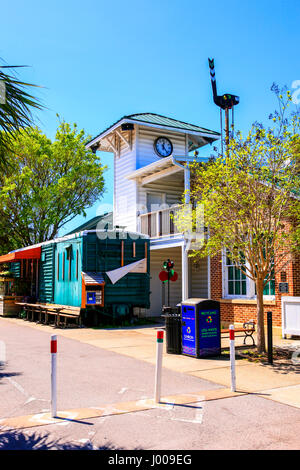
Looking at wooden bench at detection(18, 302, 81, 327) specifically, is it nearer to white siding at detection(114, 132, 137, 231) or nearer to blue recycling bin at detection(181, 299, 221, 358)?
white siding at detection(114, 132, 137, 231)

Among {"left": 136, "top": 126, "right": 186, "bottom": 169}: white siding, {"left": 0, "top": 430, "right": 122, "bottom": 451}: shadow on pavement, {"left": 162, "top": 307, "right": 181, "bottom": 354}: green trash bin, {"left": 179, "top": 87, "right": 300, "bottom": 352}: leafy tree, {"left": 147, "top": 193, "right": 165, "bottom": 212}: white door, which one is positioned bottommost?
{"left": 0, "top": 430, "right": 122, "bottom": 451}: shadow on pavement

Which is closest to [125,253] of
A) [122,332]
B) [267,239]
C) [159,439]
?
[122,332]

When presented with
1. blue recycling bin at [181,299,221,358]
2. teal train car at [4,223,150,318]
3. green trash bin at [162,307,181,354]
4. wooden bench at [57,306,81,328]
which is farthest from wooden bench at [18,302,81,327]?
blue recycling bin at [181,299,221,358]

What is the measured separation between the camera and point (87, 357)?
10039 mm

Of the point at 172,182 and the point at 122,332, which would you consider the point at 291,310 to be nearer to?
the point at 122,332

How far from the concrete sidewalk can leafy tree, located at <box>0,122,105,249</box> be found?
1417 cm

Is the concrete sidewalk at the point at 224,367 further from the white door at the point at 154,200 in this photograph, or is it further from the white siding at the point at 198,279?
the white door at the point at 154,200

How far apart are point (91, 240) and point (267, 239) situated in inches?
314

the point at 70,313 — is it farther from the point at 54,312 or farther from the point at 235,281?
the point at 235,281

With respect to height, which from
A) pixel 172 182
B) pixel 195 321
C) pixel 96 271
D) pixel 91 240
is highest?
pixel 172 182

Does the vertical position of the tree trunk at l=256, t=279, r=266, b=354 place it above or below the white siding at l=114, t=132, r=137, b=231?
below

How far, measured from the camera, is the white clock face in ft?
74.0

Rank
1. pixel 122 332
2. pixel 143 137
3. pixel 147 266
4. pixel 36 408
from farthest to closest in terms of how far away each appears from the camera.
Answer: pixel 143 137, pixel 147 266, pixel 122 332, pixel 36 408

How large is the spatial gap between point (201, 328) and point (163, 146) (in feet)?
47.8
